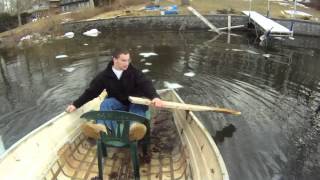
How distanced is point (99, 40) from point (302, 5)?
15.8m

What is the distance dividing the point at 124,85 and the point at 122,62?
0.47m

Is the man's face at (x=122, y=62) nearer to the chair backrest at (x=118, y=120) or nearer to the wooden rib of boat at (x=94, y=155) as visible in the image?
the chair backrest at (x=118, y=120)

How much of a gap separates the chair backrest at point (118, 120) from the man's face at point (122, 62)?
88 centimetres

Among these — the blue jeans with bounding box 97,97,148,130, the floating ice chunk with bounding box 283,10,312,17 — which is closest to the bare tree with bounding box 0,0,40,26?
the floating ice chunk with bounding box 283,10,312,17

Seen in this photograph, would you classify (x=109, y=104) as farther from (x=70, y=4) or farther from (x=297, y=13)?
(x=70, y=4)

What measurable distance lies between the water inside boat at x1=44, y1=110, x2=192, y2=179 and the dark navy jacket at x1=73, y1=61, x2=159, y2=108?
0.89 meters

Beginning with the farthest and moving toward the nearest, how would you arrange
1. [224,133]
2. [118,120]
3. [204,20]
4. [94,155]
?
1. [204,20]
2. [224,133]
3. [94,155]
4. [118,120]

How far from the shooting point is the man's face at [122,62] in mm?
5418

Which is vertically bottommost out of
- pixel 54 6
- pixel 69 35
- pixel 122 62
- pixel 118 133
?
pixel 69 35

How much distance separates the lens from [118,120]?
495 centimetres

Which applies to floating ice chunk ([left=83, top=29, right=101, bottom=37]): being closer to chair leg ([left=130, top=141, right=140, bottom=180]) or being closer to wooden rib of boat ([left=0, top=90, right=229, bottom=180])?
wooden rib of boat ([left=0, top=90, right=229, bottom=180])

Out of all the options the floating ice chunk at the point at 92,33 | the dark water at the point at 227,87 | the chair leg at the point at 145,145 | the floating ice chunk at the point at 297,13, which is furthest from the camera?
the floating ice chunk at the point at 297,13

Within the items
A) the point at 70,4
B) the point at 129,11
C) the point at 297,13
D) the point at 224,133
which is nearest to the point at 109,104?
the point at 224,133

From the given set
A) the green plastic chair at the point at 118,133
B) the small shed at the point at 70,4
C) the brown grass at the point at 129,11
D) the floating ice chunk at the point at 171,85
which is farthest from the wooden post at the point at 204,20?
the green plastic chair at the point at 118,133
